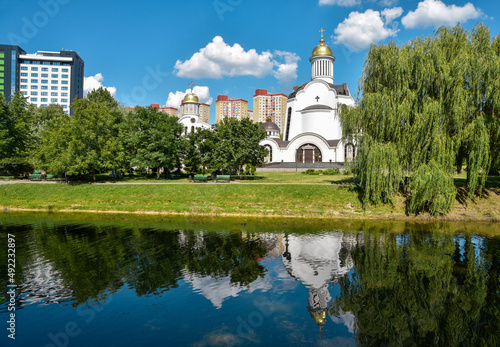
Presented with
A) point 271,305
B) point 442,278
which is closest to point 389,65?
point 442,278

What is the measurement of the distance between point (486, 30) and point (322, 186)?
45.4 ft

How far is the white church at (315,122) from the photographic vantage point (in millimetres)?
48781

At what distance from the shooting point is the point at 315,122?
51594 mm

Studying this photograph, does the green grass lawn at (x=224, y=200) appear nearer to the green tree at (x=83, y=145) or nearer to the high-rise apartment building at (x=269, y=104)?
the green tree at (x=83, y=145)

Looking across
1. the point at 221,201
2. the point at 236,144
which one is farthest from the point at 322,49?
the point at 221,201

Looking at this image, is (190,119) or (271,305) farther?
(190,119)

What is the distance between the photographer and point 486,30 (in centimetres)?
1914

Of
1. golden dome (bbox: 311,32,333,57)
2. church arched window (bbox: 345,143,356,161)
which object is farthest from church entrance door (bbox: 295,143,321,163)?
golden dome (bbox: 311,32,333,57)

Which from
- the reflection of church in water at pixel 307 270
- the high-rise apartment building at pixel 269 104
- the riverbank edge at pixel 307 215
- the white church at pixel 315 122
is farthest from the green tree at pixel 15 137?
the high-rise apartment building at pixel 269 104

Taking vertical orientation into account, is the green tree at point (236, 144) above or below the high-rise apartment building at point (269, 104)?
below

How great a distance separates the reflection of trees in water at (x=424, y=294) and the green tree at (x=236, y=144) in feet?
59.5

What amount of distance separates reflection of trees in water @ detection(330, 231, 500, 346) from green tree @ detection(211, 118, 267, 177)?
59.5 ft

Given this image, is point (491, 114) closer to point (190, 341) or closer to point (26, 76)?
point (190, 341)

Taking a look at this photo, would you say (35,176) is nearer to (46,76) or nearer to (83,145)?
(83,145)
